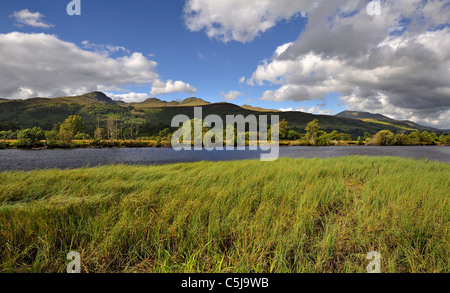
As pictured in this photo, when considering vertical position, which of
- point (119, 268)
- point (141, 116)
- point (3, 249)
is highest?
point (141, 116)

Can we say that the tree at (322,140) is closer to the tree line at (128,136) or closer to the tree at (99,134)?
the tree line at (128,136)

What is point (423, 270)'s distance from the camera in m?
2.58

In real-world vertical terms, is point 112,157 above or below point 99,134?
below

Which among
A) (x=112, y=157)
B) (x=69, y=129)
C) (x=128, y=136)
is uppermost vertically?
(x=69, y=129)

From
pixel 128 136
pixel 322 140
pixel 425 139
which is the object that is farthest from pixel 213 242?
pixel 425 139

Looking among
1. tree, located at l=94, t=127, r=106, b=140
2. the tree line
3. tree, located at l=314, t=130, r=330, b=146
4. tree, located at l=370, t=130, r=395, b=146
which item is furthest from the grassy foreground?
tree, located at l=370, t=130, r=395, b=146

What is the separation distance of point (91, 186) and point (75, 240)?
414 centimetres

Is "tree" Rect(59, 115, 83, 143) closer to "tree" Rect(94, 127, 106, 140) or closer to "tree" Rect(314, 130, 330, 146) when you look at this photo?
"tree" Rect(94, 127, 106, 140)

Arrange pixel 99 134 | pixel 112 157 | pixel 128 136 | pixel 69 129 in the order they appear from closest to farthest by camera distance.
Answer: pixel 112 157
pixel 69 129
pixel 99 134
pixel 128 136

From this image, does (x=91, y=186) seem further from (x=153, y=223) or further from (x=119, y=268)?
(x=119, y=268)

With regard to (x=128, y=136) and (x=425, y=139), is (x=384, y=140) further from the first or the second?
(x=128, y=136)

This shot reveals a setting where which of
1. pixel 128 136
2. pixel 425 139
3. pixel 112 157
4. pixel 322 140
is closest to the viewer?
pixel 112 157

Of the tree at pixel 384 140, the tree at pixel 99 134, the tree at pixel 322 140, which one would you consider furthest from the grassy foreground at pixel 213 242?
the tree at pixel 384 140
